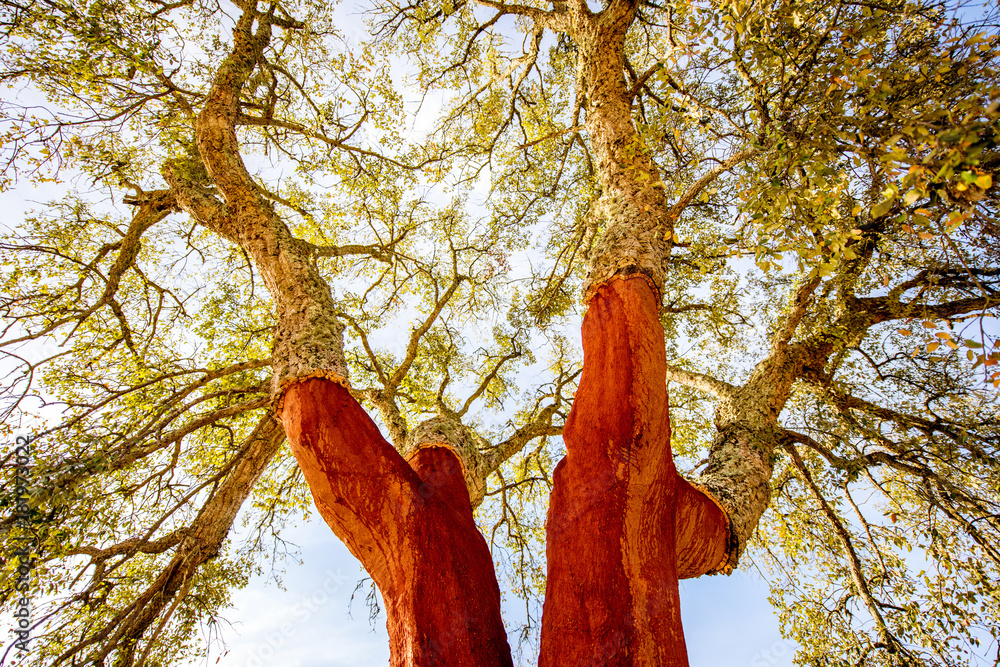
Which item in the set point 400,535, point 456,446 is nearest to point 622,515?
point 400,535

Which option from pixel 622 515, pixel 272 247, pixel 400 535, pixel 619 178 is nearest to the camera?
pixel 622 515

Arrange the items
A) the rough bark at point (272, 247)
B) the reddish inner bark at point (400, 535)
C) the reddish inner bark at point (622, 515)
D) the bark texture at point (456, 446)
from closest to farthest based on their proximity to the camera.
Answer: the reddish inner bark at point (622, 515) → the reddish inner bark at point (400, 535) → the rough bark at point (272, 247) → the bark texture at point (456, 446)

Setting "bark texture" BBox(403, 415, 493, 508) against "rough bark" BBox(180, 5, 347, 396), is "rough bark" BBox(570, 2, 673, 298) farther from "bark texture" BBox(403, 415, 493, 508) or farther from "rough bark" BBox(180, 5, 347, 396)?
"rough bark" BBox(180, 5, 347, 396)

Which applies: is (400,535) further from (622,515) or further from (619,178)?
(619,178)

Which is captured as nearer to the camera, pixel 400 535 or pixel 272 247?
pixel 400 535

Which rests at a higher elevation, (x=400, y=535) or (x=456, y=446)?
(x=456, y=446)

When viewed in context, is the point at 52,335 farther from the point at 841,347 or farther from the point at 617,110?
the point at 841,347

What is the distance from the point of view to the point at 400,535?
2.53m

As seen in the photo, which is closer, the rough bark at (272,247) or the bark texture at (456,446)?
the rough bark at (272,247)

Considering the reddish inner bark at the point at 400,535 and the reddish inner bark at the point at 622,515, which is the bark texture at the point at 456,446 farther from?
the reddish inner bark at the point at 622,515

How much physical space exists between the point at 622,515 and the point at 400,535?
1.26m

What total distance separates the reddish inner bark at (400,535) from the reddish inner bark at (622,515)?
16.1 inches

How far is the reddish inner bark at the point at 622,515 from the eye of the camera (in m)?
2.09

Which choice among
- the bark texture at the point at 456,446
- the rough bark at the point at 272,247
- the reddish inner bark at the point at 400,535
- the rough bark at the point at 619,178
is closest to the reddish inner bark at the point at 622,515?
the rough bark at the point at 619,178
